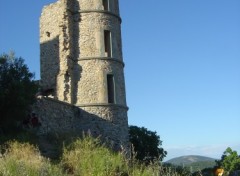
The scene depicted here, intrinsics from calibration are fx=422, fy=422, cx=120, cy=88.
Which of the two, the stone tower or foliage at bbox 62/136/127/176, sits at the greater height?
the stone tower

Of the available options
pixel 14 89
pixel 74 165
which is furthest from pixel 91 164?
pixel 14 89

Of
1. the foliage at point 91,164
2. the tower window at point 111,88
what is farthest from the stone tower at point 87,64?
the foliage at point 91,164

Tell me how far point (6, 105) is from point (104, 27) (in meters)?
8.42

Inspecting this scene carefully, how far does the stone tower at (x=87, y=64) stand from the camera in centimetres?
2153

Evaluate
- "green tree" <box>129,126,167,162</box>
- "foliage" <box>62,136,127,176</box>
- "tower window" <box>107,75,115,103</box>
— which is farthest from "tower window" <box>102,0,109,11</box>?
"foliage" <box>62,136,127,176</box>

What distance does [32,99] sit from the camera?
17.2 meters

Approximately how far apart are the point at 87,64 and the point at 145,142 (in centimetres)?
846

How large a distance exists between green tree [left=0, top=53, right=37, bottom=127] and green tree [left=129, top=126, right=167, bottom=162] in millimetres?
11659

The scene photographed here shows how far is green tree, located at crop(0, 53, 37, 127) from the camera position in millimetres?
16172

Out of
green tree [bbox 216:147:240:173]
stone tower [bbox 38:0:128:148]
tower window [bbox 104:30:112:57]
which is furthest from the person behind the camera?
green tree [bbox 216:147:240:173]

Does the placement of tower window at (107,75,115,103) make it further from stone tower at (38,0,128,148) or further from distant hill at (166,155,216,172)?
distant hill at (166,155,216,172)

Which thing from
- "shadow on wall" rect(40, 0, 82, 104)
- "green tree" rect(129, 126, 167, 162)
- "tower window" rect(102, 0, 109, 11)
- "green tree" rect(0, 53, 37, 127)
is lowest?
"green tree" rect(129, 126, 167, 162)

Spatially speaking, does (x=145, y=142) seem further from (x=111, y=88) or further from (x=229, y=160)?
(x=229, y=160)

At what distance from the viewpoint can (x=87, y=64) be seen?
22.1 m
